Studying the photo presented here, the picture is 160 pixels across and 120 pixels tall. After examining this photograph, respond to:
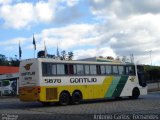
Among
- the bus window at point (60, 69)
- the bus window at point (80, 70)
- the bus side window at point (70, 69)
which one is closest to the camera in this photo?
the bus window at point (60, 69)

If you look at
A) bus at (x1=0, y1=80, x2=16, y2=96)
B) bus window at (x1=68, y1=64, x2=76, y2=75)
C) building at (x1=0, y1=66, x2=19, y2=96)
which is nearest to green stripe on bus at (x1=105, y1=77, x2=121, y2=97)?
bus window at (x1=68, y1=64, x2=76, y2=75)

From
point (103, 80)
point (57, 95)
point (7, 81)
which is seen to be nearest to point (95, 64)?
point (103, 80)

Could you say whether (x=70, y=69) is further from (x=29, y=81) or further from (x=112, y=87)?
(x=112, y=87)

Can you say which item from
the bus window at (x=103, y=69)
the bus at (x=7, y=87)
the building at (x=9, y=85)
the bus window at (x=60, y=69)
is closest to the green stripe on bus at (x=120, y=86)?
the bus window at (x=103, y=69)

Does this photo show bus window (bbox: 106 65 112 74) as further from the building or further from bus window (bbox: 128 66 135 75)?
the building

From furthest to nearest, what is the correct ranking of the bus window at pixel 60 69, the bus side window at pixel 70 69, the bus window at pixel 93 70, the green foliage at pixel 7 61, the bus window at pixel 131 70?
the green foliage at pixel 7 61 → the bus window at pixel 131 70 → the bus window at pixel 93 70 → the bus side window at pixel 70 69 → the bus window at pixel 60 69

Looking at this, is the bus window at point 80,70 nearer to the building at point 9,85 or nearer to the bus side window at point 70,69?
the bus side window at point 70,69

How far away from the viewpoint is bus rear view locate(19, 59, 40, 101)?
1096 inches

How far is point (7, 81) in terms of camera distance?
61.4m

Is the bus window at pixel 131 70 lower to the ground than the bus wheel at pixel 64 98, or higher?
higher

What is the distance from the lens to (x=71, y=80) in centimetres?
2977

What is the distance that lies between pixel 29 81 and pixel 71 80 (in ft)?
10.1

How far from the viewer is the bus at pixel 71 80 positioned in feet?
91.8

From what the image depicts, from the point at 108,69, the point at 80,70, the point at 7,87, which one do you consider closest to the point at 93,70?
the point at 80,70
